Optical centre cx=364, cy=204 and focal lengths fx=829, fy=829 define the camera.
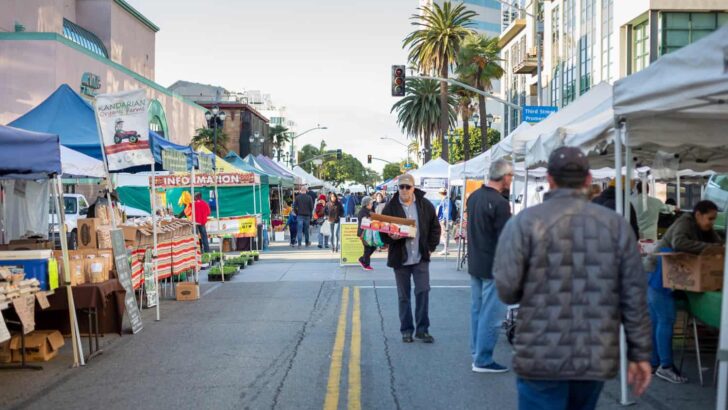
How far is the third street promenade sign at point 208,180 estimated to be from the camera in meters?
28.1

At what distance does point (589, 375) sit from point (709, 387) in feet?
14.9

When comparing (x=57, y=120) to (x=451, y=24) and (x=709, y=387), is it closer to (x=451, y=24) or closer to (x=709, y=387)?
(x=709, y=387)

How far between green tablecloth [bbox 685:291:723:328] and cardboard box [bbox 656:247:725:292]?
0.36 feet

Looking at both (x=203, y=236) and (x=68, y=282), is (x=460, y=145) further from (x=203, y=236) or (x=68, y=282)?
(x=68, y=282)

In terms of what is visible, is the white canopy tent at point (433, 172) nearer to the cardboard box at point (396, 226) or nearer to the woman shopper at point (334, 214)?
the woman shopper at point (334, 214)

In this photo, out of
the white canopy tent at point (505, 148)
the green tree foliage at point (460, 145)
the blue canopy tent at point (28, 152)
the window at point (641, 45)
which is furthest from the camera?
the green tree foliage at point (460, 145)

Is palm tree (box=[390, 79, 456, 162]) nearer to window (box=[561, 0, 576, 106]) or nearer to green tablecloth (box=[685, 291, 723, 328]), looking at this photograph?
window (box=[561, 0, 576, 106])

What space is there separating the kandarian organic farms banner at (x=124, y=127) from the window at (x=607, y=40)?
31.1 metres

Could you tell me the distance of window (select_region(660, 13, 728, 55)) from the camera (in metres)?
34.2

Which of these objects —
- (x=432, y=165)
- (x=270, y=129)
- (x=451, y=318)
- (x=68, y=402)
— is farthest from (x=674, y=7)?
(x=270, y=129)

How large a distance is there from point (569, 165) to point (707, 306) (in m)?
4.20

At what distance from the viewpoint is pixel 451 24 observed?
52.0m

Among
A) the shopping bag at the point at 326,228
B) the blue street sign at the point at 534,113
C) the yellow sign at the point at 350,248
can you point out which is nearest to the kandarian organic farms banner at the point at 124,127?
the yellow sign at the point at 350,248

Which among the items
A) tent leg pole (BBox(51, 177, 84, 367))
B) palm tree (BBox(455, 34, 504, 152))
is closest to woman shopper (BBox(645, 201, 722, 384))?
tent leg pole (BBox(51, 177, 84, 367))
